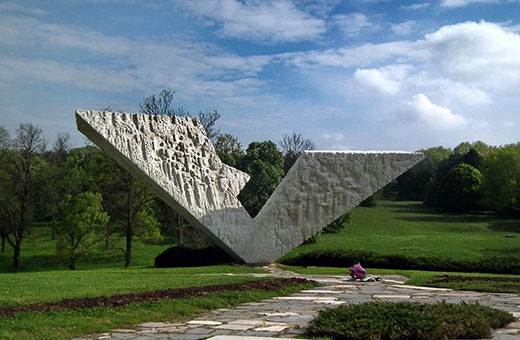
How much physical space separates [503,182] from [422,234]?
A: 40.8 feet

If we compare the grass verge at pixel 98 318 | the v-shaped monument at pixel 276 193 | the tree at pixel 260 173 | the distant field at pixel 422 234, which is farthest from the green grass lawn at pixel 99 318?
the tree at pixel 260 173

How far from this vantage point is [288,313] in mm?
8586

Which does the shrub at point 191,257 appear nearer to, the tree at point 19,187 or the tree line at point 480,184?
the tree at point 19,187

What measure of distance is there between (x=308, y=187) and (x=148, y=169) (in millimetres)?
5303

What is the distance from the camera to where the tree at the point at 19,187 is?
2997 centimetres

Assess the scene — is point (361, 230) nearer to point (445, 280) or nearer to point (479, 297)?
point (445, 280)

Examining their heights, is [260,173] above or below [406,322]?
above

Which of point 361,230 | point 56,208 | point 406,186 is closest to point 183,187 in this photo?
point 56,208

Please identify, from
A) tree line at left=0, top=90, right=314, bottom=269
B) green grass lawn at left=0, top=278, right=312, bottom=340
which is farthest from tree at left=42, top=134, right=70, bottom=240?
green grass lawn at left=0, top=278, right=312, bottom=340

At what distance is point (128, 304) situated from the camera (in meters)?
8.64

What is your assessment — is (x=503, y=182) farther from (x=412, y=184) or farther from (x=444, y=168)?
(x=412, y=184)

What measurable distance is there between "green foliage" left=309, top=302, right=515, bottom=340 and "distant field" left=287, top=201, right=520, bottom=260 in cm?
1518

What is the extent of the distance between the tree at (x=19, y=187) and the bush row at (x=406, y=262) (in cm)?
1592

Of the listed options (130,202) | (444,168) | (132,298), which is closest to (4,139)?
(130,202)
